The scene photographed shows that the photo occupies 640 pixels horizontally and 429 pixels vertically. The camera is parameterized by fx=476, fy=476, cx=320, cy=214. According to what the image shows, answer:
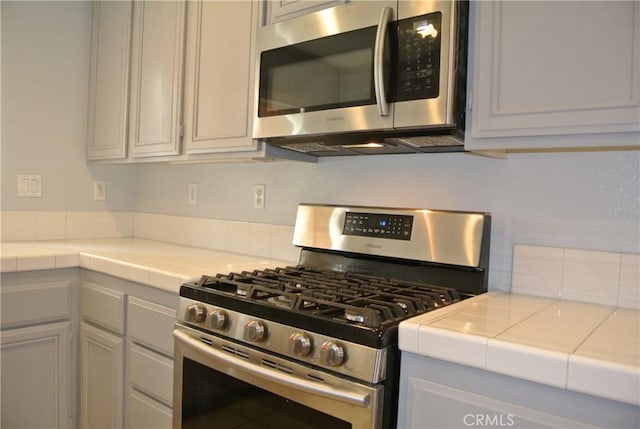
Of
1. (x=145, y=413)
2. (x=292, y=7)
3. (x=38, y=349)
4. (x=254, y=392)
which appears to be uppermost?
(x=292, y=7)

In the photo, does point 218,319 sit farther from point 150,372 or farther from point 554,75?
point 554,75

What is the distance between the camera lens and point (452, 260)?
1438 mm

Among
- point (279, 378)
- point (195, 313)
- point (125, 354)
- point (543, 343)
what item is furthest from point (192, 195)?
point (543, 343)

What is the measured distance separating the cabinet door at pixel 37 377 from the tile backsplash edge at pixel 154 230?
68 centimetres

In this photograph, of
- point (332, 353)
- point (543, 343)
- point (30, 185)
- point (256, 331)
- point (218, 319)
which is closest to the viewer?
point (543, 343)

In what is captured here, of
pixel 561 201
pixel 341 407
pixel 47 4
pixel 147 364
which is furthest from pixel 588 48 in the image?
pixel 47 4

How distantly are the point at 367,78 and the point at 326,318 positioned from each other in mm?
713

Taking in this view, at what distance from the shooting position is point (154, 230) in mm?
2682

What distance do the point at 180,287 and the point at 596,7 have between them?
4.37 ft

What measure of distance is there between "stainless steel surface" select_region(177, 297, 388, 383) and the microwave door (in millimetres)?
607

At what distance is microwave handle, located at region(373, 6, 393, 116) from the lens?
1.30 m

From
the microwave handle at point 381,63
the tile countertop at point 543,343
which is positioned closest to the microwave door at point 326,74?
the microwave handle at point 381,63

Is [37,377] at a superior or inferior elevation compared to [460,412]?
inferior

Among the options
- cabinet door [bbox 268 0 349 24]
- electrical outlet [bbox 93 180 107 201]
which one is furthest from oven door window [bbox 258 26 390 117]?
electrical outlet [bbox 93 180 107 201]
